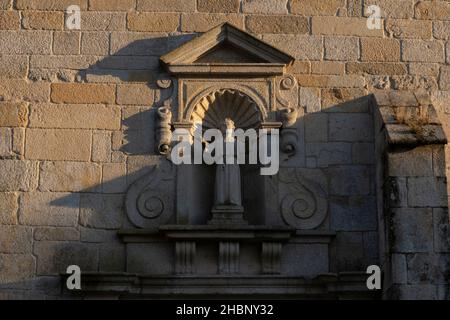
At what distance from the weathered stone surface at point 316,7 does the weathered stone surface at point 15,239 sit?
10.1 ft

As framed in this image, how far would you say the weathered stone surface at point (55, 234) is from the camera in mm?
8977

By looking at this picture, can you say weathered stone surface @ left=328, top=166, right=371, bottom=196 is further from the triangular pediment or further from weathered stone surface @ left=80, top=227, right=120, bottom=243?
weathered stone surface @ left=80, top=227, right=120, bottom=243

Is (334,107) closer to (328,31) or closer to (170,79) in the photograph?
(328,31)

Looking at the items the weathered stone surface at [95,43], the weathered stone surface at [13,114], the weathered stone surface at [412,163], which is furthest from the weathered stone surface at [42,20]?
the weathered stone surface at [412,163]

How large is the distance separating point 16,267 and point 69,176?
2.92 ft

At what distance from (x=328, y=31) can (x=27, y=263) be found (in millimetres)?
3339

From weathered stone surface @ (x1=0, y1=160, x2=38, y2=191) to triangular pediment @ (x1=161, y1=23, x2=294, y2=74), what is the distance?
148cm

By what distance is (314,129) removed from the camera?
9.37 m

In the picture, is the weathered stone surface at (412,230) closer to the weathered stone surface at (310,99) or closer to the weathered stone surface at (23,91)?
the weathered stone surface at (310,99)

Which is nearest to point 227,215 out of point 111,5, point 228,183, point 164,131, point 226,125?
point 228,183

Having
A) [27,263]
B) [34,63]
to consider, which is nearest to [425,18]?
[34,63]

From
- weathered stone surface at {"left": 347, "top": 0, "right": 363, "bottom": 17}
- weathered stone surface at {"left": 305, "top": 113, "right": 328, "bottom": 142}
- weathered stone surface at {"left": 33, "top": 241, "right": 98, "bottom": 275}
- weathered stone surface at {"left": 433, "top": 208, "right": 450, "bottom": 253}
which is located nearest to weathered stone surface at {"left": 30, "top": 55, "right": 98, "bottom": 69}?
weathered stone surface at {"left": 33, "top": 241, "right": 98, "bottom": 275}

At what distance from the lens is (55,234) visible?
8992mm

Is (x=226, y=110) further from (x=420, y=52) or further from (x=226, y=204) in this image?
(x=420, y=52)
